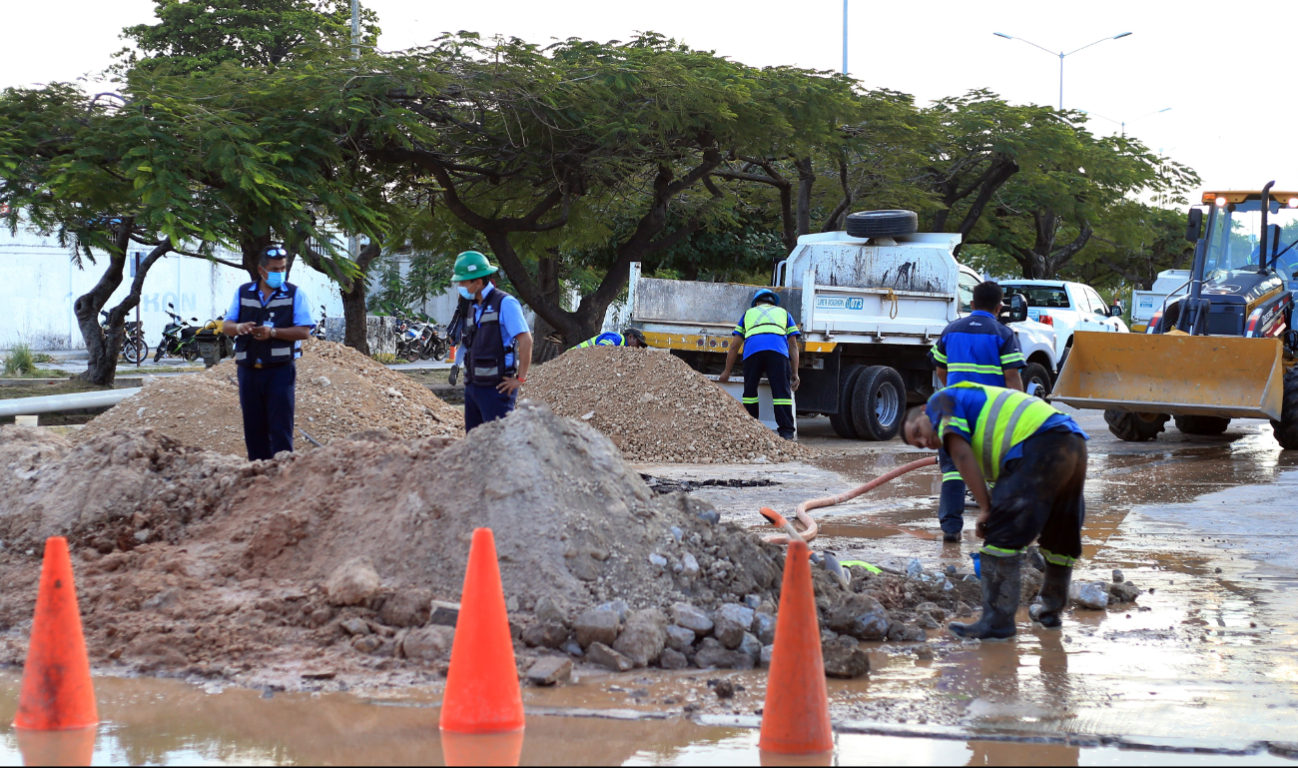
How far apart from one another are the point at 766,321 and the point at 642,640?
8047 mm

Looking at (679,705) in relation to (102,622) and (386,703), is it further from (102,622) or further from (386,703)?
(102,622)

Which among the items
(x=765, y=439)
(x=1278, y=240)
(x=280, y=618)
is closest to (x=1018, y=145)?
(x=1278, y=240)

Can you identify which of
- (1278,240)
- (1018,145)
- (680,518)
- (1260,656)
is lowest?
(1260,656)

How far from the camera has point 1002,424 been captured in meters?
5.00

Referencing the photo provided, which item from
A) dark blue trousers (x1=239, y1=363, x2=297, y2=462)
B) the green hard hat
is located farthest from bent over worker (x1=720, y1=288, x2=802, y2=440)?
dark blue trousers (x1=239, y1=363, x2=297, y2=462)

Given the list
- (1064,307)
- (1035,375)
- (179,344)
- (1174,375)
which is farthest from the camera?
(179,344)

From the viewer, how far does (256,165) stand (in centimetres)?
1256

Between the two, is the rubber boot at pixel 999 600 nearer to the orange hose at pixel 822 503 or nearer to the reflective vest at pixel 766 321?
the orange hose at pixel 822 503

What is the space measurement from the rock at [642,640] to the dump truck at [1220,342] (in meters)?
8.20

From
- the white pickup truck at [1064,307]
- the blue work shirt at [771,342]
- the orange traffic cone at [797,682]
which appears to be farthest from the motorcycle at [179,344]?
the orange traffic cone at [797,682]

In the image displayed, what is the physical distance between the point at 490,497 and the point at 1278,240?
1140 cm

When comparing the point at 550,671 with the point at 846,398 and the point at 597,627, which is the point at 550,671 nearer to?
the point at 597,627

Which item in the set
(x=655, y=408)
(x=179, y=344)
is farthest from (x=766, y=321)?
(x=179, y=344)

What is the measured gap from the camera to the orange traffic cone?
139 inches
